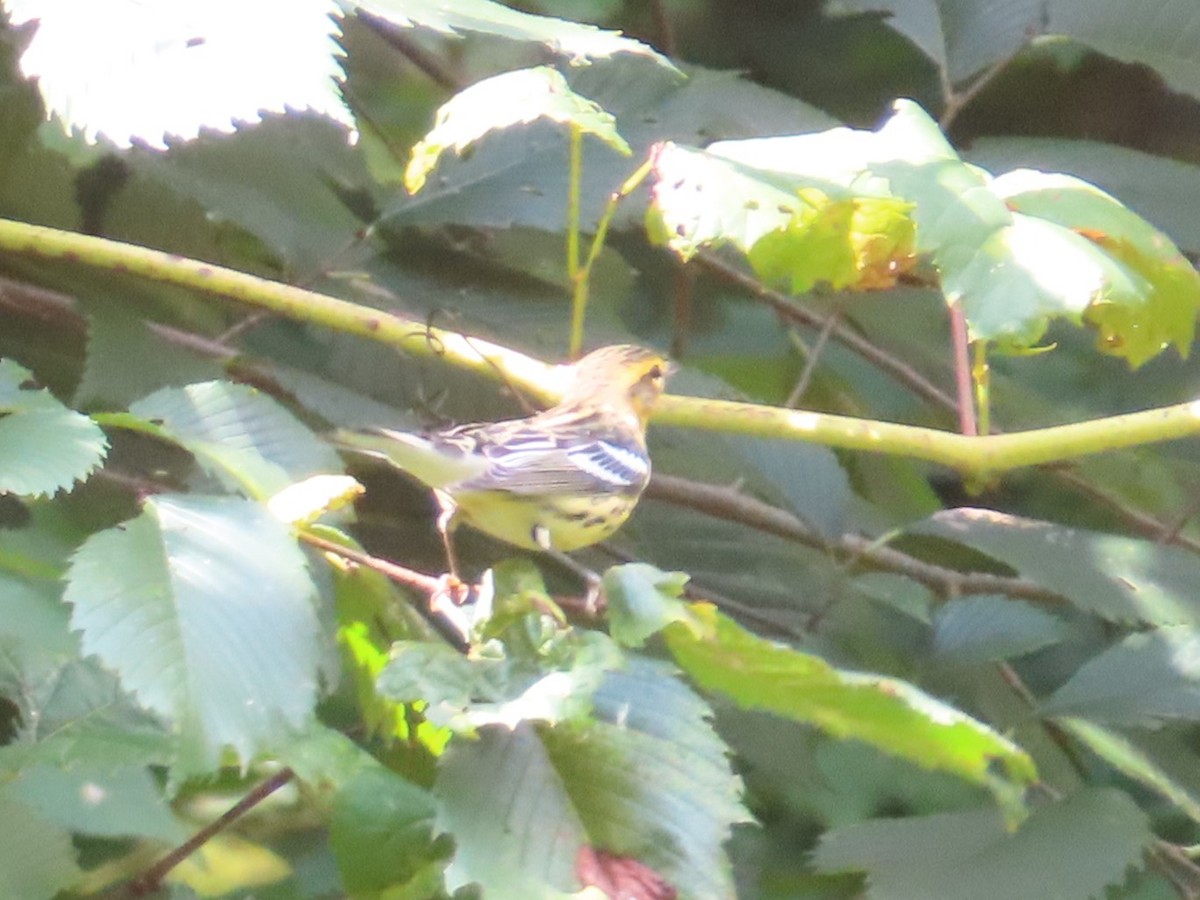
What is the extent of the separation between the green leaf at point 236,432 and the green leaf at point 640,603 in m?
0.25

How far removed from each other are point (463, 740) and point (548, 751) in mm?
50

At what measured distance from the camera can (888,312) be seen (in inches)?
69.6

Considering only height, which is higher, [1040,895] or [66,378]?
[66,378]

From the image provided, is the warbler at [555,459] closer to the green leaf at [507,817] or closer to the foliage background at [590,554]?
the foliage background at [590,554]

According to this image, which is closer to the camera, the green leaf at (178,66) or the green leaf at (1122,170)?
the green leaf at (178,66)

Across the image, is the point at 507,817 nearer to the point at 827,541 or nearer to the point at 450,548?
the point at 450,548

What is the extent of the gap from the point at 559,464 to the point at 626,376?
0.13 meters

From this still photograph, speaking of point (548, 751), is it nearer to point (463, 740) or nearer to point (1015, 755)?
point (463, 740)

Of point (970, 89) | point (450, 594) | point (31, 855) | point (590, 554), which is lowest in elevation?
point (590, 554)

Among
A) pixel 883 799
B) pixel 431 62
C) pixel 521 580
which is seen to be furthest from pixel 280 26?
pixel 883 799

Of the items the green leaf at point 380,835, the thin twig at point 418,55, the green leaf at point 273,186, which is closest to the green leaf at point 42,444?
the green leaf at point 380,835

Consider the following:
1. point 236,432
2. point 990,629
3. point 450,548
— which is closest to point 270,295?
point 236,432

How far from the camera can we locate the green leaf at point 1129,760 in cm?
113

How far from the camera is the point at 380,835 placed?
857 millimetres
